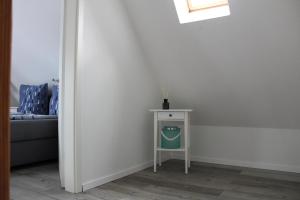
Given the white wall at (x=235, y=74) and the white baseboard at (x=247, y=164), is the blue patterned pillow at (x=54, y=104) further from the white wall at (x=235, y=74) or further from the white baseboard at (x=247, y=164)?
the white baseboard at (x=247, y=164)

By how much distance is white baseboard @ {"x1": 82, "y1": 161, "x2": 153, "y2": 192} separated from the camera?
216cm

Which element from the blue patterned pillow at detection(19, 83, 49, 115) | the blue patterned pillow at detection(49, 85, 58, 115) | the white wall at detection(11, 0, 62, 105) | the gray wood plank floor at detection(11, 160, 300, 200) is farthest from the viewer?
the blue patterned pillow at detection(19, 83, 49, 115)

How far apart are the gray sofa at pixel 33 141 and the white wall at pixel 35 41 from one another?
4.02 feet

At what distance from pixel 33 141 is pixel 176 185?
5.46ft

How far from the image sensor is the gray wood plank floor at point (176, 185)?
2004mm

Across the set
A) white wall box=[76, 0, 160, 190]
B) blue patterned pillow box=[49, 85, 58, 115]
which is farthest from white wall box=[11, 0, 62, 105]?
white wall box=[76, 0, 160, 190]

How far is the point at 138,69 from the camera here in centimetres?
283

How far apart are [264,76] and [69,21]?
1819 millimetres

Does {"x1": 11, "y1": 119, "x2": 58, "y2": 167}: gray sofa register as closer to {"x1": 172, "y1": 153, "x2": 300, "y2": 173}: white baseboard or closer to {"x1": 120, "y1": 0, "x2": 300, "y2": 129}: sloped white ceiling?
{"x1": 120, "y1": 0, "x2": 300, "y2": 129}: sloped white ceiling

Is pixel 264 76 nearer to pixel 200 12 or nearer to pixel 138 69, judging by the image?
pixel 200 12

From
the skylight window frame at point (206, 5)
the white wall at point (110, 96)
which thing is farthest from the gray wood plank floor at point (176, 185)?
the skylight window frame at point (206, 5)

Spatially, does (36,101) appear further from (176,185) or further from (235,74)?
(235,74)

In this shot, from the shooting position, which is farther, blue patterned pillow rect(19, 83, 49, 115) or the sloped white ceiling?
blue patterned pillow rect(19, 83, 49, 115)

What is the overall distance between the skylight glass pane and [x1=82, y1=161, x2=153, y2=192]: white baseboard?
1.72 m
